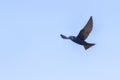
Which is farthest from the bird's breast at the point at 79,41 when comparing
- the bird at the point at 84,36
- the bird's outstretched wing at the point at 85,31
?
the bird's outstretched wing at the point at 85,31

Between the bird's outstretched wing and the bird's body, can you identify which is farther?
the bird's outstretched wing

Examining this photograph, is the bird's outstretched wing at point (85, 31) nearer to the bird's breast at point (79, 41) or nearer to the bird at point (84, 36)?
the bird at point (84, 36)

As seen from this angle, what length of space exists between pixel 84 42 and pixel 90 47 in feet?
1.78

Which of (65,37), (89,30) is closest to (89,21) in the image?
(89,30)

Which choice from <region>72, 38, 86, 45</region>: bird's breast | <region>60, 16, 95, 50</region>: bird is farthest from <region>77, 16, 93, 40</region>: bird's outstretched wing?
<region>72, 38, 86, 45</region>: bird's breast

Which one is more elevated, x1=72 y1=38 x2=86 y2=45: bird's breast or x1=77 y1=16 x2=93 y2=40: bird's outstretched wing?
x1=77 y1=16 x2=93 y2=40: bird's outstretched wing

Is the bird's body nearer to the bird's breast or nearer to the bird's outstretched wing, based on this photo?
the bird's breast

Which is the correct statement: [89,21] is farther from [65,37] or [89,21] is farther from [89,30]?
[65,37]

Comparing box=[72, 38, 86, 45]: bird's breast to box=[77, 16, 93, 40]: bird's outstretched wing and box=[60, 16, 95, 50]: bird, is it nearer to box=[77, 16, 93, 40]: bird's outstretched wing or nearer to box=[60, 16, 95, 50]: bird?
box=[60, 16, 95, 50]: bird

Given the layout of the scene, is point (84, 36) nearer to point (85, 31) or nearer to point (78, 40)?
point (85, 31)

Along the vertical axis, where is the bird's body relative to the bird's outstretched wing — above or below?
below

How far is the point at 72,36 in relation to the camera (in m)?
17.5

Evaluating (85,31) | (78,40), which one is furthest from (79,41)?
(85,31)

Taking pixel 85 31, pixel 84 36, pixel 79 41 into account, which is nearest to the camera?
pixel 79 41
